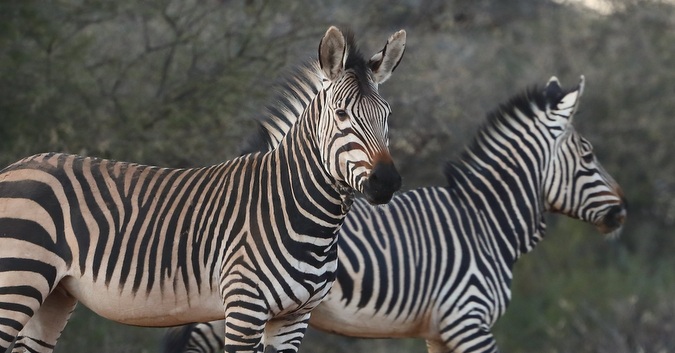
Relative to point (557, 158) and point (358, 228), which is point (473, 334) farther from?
point (557, 158)

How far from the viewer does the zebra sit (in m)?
7.87

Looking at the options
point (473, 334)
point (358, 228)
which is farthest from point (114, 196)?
point (473, 334)

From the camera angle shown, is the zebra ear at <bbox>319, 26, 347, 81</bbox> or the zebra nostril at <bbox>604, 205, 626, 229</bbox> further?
the zebra nostril at <bbox>604, 205, 626, 229</bbox>

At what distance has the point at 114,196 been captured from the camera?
6.21 meters

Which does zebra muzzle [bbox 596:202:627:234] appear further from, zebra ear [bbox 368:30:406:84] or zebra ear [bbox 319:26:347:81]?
zebra ear [bbox 319:26:347:81]

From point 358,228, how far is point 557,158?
6.17 ft

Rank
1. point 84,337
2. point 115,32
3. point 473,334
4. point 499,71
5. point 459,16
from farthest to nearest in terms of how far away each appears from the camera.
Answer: point 499,71
point 459,16
point 115,32
point 84,337
point 473,334

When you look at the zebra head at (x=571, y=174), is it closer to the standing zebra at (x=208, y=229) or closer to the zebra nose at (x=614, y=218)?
the zebra nose at (x=614, y=218)

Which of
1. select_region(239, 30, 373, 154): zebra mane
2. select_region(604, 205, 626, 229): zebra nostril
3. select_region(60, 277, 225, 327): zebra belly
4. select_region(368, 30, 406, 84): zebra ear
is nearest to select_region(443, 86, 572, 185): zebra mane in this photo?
select_region(604, 205, 626, 229): zebra nostril

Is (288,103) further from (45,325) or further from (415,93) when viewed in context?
(415,93)

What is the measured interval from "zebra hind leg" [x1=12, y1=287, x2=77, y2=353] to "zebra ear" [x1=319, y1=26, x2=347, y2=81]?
6.79ft

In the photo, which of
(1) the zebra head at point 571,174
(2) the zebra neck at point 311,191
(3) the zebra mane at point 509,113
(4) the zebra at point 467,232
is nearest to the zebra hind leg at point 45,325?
(2) the zebra neck at point 311,191

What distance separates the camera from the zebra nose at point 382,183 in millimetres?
5383

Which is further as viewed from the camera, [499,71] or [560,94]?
[499,71]
